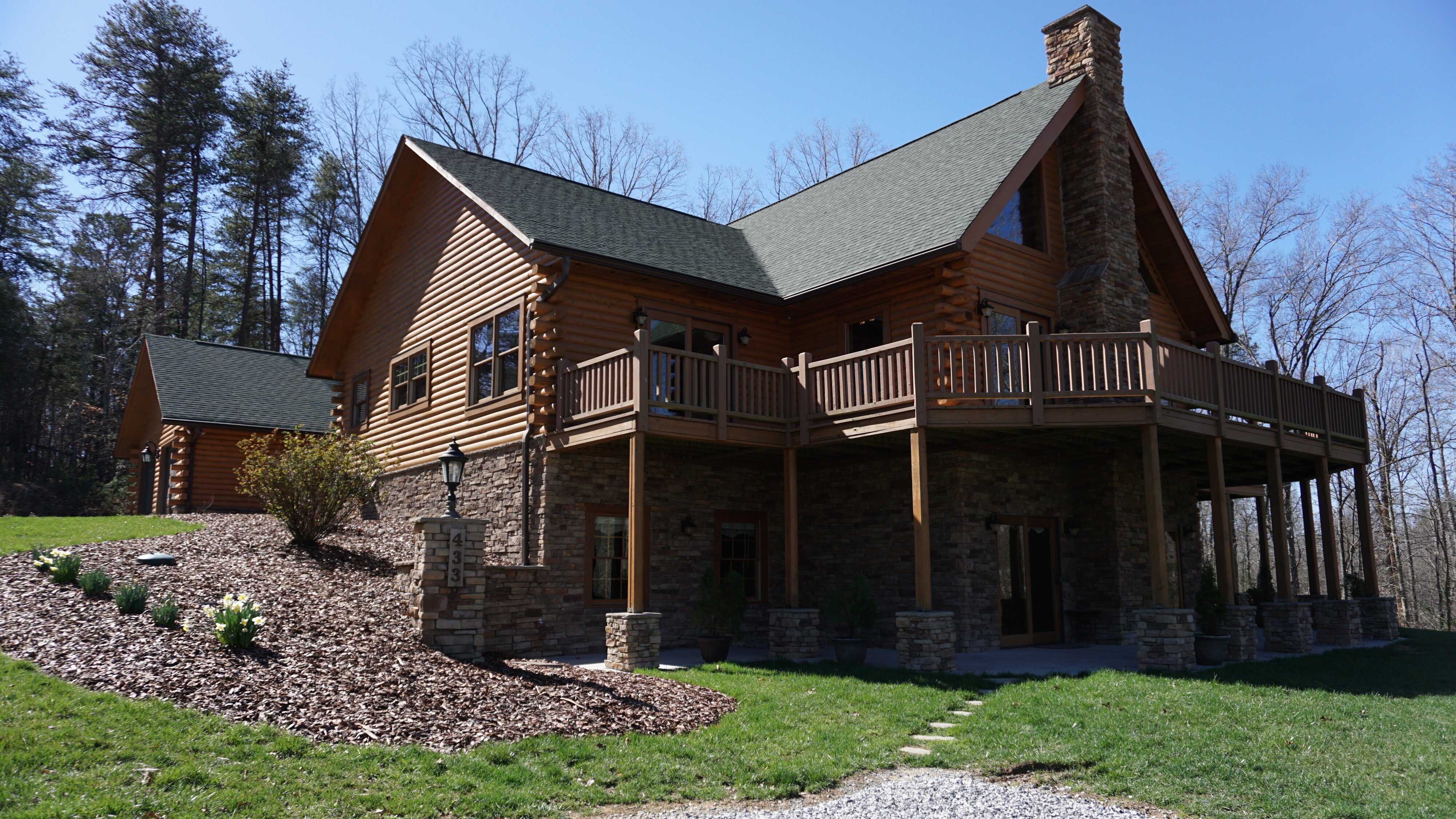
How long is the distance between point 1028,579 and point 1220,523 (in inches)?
132

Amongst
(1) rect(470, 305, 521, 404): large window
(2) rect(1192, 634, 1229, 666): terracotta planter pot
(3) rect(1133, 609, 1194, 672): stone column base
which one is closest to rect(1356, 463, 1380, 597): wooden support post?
(2) rect(1192, 634, 1229, 666): terracotta planter pot

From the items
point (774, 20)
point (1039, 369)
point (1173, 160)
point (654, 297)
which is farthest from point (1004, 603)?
point (1173, 160)

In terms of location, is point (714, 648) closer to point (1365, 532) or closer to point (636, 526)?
point (636, 526)

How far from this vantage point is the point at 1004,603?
15211 millimetres

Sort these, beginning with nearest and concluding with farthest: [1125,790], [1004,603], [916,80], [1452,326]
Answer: [1125,790], [1004,603], [916,80], [1452,326]

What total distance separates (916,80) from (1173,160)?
19.1m

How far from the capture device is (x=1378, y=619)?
1747 centimetres

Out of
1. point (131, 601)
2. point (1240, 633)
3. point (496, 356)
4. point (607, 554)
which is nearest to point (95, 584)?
point (131, 601)

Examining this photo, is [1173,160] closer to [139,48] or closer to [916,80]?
[916,80]

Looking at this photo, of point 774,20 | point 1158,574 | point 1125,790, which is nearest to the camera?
point 1125,790

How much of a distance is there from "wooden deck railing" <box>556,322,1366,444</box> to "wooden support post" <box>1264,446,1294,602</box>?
60 cm

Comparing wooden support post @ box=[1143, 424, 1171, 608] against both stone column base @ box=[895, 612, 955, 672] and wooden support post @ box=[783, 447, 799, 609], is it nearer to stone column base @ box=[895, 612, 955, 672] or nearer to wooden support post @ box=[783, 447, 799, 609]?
stone column base @ box=[895, 612, 955, 672]

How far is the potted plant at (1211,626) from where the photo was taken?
1241cm

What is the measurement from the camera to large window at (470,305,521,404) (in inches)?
629
